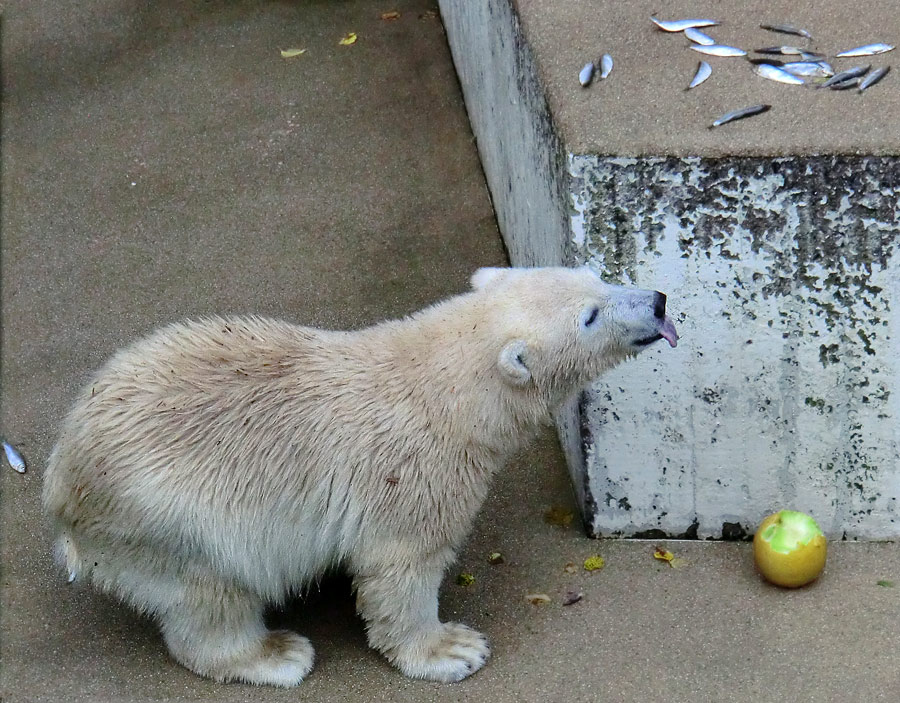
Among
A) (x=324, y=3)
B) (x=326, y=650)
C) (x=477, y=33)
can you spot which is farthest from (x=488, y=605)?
(x=324, y=3)

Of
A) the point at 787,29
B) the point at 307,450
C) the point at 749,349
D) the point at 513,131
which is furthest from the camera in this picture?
the point at 513,131

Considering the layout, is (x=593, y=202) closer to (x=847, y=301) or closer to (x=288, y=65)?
(x=847, y=301)

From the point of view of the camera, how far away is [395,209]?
5832mm

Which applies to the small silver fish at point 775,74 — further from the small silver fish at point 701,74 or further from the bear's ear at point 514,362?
the bear's ear at point 514,362

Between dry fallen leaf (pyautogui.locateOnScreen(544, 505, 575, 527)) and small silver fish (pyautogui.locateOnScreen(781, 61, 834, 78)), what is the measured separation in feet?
5.34

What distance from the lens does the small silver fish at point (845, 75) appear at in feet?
11.8

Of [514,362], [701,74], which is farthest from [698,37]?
[514,362]

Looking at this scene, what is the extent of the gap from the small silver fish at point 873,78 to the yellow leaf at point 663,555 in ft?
5.17

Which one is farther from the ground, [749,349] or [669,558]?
[749,349]

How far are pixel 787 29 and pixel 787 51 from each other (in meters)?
0.18

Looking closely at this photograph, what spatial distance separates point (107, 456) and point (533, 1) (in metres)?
2.35

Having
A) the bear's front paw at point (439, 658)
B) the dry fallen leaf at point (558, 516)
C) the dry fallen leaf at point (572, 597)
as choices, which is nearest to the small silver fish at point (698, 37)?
the dry fallen leaf at point (558, 516)

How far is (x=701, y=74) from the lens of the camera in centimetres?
372

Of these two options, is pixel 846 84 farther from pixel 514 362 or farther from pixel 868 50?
pixel 514 362
